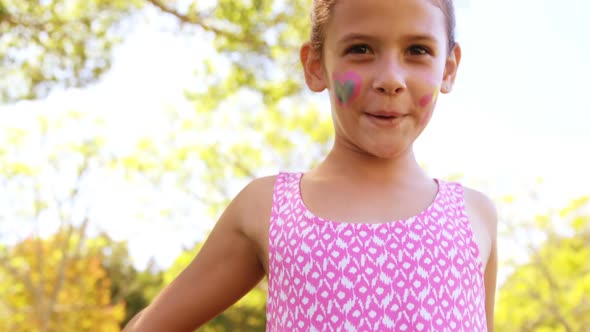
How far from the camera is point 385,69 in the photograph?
1.30 m

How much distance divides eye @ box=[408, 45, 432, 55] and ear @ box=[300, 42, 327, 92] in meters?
0.20

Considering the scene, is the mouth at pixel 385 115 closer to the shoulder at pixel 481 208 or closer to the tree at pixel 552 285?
the shoulder at pixel 481 208

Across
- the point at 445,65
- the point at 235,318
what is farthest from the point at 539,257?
the point at 445,65

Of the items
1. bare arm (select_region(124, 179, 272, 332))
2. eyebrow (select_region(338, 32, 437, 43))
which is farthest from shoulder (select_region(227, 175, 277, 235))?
eyebrow (select_region(338, 32, 437, 43))

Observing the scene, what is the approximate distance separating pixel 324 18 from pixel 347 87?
171 mm

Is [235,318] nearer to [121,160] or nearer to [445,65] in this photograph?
[121,160]

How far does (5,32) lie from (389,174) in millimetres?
6198

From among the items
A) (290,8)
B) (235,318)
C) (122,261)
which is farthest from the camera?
(122,261)

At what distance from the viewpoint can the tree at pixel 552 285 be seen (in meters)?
9.66

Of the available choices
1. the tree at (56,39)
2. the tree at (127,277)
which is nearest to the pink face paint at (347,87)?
the tree at (56,39)

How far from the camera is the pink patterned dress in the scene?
1.24m

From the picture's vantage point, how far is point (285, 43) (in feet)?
22.3

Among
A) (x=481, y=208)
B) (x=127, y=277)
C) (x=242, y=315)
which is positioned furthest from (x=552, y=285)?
(x=127, y=277)

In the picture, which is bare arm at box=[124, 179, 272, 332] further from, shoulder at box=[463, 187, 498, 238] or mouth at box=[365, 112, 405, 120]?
shoulder at box=[463, 187, 498, 238]
